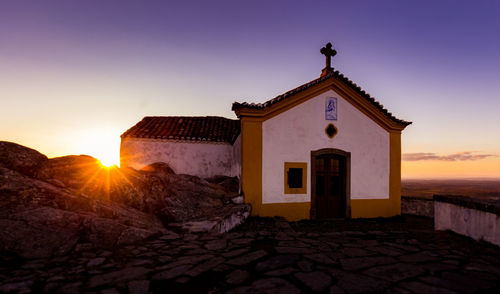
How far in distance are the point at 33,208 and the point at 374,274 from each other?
197 inches

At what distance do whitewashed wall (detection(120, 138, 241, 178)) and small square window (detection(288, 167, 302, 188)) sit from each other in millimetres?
5269

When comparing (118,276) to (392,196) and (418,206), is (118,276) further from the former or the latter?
(418,206)

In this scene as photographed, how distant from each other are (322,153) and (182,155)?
776 cm

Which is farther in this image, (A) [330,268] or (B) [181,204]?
(B) [181,204]

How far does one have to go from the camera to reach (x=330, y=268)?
3334 millimetres

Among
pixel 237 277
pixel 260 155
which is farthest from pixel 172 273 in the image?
pixel 260 155

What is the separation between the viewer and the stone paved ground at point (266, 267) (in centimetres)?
280

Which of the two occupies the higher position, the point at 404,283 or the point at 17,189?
the point at 17,189

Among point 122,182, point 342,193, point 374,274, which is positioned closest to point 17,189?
point 122,182

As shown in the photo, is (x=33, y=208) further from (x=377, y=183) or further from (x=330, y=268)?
(x=377, y=183)

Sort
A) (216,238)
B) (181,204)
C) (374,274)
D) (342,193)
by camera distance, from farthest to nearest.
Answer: (342,193) → (181,204) → (216,238) → (374,274)

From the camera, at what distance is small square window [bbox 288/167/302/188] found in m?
8.99

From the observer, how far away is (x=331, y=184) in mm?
9656

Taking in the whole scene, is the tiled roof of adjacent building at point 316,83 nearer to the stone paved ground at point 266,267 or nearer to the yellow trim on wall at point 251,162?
the yellow trim on wall at point 251,162
